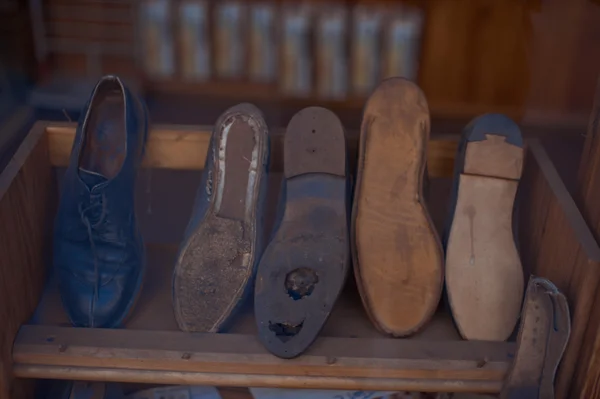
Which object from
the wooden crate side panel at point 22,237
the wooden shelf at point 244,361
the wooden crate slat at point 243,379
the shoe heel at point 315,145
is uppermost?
the shoe heel at point 315,145

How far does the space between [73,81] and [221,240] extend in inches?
47.9

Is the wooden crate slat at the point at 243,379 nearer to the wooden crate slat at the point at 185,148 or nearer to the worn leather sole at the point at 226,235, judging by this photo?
the worn leather sole at the point at 226,235

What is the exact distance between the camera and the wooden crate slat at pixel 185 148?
1021 millimetres

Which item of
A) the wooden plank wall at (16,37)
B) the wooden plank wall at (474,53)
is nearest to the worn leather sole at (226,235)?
the wooden plank wall at (16,37)

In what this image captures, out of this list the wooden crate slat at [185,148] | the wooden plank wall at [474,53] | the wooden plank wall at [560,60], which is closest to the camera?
the wooden crate slat at [185,148]

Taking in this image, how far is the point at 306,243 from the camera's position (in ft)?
2.96

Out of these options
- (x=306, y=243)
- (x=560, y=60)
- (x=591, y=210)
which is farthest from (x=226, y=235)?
(x=560, y=60)

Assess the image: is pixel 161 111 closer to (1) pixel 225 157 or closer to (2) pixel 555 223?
(1) pixel 225 157

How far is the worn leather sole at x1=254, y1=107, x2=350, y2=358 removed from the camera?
0.85 metres

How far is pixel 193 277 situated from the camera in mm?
912

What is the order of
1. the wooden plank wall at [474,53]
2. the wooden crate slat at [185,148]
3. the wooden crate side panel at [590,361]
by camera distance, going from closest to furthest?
the wooden crate side panel at [590,361]
the wooden crate slat at [185,148]
the wooden plank wall at [474,53]

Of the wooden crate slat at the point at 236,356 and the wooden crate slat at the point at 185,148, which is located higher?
the wooden crate slat at the point at 185,148

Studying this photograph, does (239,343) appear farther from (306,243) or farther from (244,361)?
(306,243)

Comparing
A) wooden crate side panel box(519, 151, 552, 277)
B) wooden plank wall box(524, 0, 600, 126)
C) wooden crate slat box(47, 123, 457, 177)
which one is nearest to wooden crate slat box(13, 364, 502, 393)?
wooden crate side panel box(519, 151, 552, 277)
